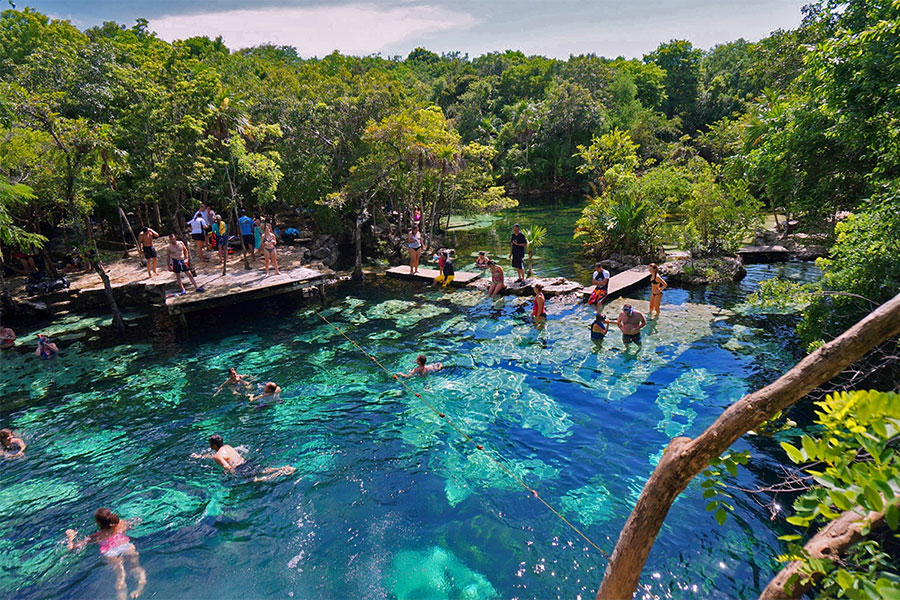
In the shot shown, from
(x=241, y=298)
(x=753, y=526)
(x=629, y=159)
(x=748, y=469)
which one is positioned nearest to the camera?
(x=753, y=526)

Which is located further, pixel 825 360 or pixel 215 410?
pixel 215 410

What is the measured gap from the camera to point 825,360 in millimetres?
2641

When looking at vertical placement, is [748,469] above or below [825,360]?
below

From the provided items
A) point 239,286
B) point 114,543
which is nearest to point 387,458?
point 114,543

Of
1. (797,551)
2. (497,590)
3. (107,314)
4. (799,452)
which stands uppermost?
(799,452)

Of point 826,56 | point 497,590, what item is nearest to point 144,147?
point 497,590

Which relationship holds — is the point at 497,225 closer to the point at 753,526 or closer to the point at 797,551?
the point at 753,526

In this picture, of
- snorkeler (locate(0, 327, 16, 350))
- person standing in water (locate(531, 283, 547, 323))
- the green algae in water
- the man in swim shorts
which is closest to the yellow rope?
the green algae in water

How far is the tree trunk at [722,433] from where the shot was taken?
2.54 m

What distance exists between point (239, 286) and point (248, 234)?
3.55 meters

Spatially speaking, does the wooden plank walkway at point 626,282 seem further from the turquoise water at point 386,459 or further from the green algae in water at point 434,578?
the green algae in water at point 434,578

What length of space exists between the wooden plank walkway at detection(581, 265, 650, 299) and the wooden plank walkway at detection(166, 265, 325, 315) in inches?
410

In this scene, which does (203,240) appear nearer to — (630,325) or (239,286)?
(239,286)

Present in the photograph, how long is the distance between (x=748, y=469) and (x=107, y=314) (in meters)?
20.5
